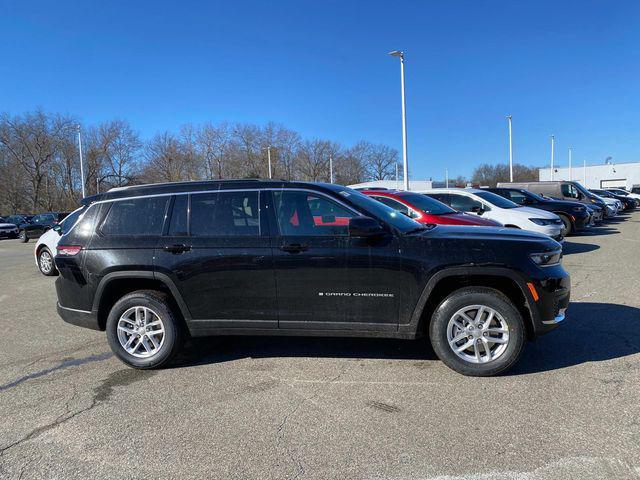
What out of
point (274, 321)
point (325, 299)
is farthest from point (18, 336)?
point (325, 299)

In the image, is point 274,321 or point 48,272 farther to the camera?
point 48,272

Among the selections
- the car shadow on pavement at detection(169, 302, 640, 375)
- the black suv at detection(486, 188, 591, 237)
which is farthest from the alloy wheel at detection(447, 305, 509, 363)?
the black suv at detection(486, 188, 591, 237)

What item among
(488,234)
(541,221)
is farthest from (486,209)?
(488,234)

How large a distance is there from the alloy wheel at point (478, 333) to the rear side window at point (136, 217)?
2.98m

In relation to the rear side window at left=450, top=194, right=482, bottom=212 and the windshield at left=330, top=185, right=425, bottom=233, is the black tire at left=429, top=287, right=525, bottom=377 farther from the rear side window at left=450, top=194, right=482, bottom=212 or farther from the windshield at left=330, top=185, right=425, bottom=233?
the rear side window at left=450, top=194, right=482, bottom=212

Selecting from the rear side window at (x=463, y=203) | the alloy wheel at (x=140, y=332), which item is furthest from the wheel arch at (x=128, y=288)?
the rear side window at (x=463, y=203)

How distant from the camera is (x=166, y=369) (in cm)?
467

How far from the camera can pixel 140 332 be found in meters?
4.65

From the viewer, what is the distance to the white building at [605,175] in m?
84.7

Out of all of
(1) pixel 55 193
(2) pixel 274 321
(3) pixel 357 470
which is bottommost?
(3) pixel 357 470

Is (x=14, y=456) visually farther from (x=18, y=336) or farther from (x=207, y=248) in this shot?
(x=18, y=336)

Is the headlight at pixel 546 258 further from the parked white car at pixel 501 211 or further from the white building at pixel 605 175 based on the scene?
the white building at pixel 605 175

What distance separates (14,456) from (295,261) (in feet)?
8.17

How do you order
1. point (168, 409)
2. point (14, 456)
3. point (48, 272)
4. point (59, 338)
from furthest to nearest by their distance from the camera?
1. point (48, 272)
2. point (59, 338)
3. point (168, 409)
4. point (14, 456)
